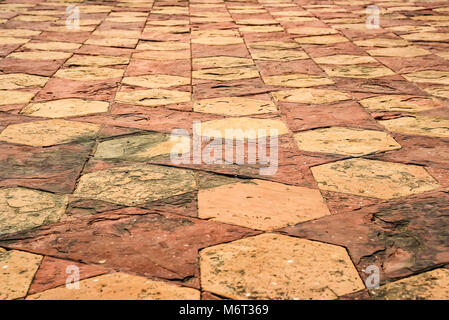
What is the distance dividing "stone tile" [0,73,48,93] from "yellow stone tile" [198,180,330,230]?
79.6 inches

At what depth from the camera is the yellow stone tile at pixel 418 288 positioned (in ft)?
5.22

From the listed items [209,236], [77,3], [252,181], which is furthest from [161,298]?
[77,3]

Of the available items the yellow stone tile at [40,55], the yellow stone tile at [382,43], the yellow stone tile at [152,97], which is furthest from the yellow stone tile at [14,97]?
the yellow stone tile at [382,43]

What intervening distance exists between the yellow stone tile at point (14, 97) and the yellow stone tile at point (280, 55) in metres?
1.81

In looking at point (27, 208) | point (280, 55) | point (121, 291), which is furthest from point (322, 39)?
point (121, 291)

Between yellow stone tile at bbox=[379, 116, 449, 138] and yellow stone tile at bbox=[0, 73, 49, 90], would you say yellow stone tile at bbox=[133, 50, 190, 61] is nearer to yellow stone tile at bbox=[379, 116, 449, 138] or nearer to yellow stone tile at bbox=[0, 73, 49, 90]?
yellow stone tile at bbox=[0, 73, 49, 90]

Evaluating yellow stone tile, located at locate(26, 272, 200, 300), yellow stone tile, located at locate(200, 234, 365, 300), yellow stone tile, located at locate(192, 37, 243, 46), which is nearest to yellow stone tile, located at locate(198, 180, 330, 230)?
yellow stone tile, located at locate(200, 234, 365, 300)

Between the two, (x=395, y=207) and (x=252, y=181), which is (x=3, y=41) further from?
(x=395, y=207)

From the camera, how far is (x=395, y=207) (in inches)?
83.7

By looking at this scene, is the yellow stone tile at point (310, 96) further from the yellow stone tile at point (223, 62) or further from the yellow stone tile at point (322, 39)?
the yellow stone tile at point (322, 39)

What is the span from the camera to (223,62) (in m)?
4.38

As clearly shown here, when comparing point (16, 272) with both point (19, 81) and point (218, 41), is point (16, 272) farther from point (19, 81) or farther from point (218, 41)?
point (218, 41)

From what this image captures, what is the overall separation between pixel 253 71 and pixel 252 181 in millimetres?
1916

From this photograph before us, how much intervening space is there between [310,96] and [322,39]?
6.13 feet
